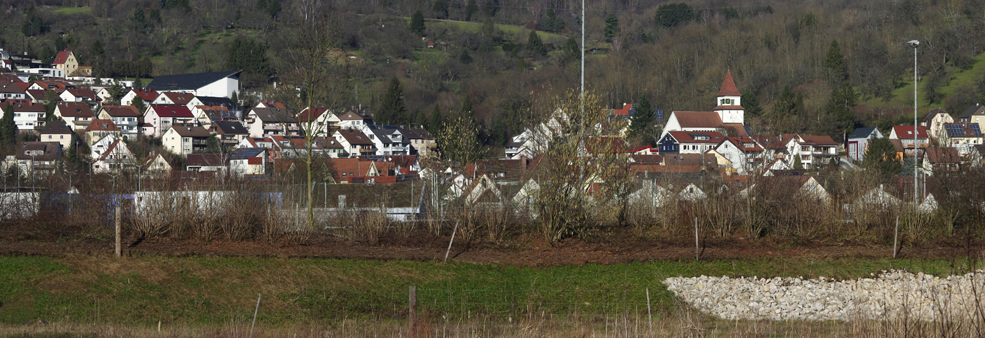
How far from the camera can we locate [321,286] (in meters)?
12.2

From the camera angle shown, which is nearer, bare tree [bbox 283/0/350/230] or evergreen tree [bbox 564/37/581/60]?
bare tree [bbox 283/0/350/230]

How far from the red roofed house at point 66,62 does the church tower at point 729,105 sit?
84.5 m

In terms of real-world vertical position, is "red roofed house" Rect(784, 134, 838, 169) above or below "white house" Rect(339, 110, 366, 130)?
below

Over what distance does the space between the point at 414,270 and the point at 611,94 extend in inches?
3028

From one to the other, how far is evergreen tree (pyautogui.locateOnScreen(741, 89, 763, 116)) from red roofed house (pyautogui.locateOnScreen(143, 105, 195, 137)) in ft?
179

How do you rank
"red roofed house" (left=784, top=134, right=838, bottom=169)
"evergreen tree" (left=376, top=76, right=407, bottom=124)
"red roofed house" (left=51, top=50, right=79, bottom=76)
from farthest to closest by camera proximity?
1. "red roofed house" (left=51, top=50, right=79, bottom=76)
2. "evergreen tree" (left=376, top=76, right=407, bottom=124)
3. "red roofed house" (left=784, top=134, right=838, bottom=169)

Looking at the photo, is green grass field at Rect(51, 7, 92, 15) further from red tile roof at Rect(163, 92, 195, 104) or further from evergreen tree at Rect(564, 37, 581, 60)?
evergreen tree at Rect(564, 37, 581, 60)

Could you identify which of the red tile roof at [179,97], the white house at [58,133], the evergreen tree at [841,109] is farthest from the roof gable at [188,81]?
the evergreen tree at [841,109]

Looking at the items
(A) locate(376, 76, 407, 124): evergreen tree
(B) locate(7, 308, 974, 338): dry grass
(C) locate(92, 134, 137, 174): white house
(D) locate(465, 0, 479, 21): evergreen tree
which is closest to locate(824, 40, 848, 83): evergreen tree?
(A) locate(376, 76, 407, 124): evergreen tree

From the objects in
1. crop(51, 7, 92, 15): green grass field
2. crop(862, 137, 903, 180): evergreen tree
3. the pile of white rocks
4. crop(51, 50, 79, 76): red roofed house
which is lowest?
the pile of white rocks

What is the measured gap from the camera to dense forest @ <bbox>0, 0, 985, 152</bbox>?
76500 mm

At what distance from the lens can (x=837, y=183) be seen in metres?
22.0

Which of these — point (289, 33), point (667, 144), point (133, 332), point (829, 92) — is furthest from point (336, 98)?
point (829, 92)

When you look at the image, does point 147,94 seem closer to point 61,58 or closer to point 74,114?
point 74,114
